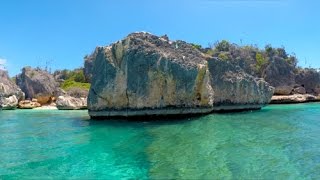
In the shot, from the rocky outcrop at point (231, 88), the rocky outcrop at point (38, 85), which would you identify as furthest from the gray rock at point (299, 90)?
the rocky outcrop at point (38, 85)

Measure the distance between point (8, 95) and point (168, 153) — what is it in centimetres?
5863

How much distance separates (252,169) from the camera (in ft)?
48.8

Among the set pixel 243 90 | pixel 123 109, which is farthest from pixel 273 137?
pixel 243 90

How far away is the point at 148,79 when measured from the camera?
3597 cm

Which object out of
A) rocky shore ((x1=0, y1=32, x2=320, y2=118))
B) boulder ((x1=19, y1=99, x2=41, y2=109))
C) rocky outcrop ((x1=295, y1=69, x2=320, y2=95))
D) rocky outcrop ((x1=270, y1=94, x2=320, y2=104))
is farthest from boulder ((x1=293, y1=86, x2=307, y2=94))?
boulder ((x1=19, y1=99, x2=41, y2=109))

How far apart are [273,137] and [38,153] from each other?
14.4 metres

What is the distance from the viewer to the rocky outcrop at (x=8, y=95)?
68188 mm

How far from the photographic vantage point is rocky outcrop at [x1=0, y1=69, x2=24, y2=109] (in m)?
68.2

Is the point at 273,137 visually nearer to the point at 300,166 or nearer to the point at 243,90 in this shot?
the point at 300,166

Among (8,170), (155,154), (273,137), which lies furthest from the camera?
(273,137)

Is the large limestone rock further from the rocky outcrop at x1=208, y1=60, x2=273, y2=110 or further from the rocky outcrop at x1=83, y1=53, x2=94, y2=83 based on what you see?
the rocky outcrop at x1=83, y1=53, x2=94, y2=83

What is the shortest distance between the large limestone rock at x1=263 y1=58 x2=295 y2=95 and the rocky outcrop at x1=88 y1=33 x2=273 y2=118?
44.0 meters

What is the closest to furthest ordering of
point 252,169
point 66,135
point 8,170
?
point 252,169, point 8,170, point 66,135

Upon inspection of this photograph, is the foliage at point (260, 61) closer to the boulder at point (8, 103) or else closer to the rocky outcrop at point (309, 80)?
the rocky outcrop at point (309, 80)
